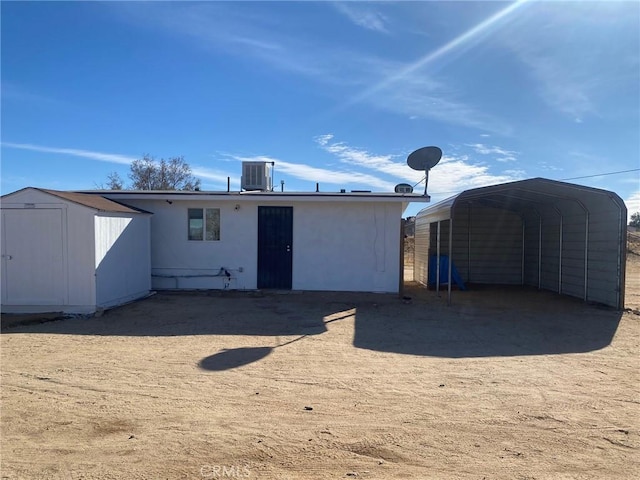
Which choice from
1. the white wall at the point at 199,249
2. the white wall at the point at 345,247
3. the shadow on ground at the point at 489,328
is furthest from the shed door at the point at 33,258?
the shadow on ground at the point at 489,328

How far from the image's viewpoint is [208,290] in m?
12.4

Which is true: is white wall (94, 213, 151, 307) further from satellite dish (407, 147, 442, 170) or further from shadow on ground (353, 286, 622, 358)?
satellite dish (407, 147, 442, 170)

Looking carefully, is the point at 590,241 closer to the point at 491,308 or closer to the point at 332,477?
the point at 491,308

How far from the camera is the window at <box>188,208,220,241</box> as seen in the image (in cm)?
1242

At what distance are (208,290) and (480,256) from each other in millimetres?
10017

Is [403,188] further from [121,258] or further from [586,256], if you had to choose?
[121,258]

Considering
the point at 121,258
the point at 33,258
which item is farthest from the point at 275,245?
the point at 33,258

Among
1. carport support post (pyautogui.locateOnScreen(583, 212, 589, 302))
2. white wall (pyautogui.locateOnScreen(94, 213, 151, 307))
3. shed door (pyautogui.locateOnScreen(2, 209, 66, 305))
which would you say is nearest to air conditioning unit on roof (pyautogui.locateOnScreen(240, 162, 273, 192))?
white wall (pyautogui.locateOnScreen(94, 213, 151, 307))

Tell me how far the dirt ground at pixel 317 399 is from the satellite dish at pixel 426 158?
16.4ft

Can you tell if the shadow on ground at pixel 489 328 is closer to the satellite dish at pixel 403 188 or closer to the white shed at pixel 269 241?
the white shed at pixel 269 241

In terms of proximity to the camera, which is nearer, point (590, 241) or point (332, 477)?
point (332, 477)

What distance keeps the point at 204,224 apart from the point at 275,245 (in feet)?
6.83

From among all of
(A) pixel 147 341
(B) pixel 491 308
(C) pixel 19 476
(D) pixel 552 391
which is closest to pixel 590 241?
(B) pixel 491 308

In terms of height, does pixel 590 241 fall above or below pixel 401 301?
above
